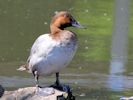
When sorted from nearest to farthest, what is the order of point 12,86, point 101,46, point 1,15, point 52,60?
1. point 52,60
2. point 12,86
3. point 101,46
4. point 1,15

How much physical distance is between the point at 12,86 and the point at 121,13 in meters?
7.64

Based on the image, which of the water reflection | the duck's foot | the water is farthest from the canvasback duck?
the water reflection

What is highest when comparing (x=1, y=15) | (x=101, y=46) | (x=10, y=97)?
(x=1, y=15)

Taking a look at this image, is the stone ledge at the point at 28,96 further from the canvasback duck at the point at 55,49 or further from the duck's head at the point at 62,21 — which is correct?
the duck's head at the point at 62,21

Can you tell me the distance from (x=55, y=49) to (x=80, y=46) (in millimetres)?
5328

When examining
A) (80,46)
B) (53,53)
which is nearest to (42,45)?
(53,53)

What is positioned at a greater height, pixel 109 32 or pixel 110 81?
pixel 109 32

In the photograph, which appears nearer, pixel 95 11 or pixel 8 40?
pixel 8 40

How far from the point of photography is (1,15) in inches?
619

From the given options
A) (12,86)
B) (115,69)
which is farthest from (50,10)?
(12,86)

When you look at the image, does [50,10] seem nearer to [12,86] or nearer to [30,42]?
[30,42]

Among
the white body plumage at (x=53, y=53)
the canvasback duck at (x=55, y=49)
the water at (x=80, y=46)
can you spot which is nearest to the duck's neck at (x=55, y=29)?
the canvasback duck at (x=55, y=49)

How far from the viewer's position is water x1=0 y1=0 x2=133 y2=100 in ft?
31.8

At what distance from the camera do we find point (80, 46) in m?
12.5
